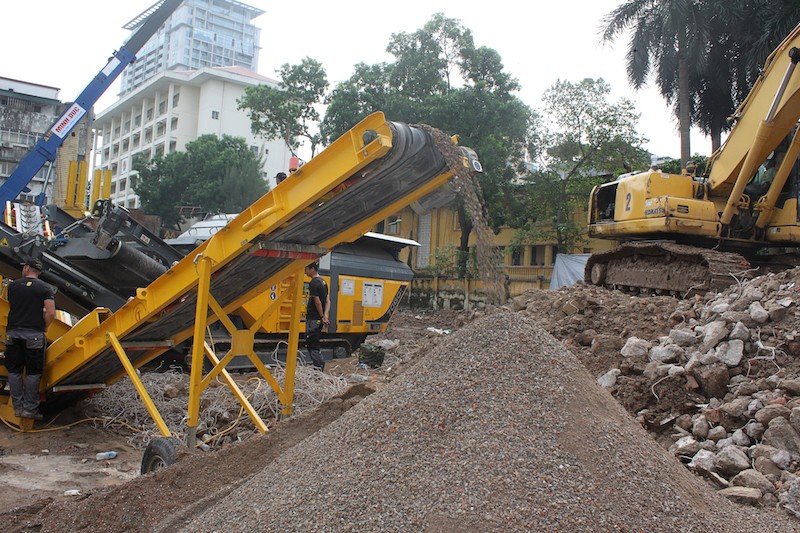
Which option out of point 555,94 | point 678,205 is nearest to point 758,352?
point 678,205

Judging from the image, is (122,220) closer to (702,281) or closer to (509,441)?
(509,441)

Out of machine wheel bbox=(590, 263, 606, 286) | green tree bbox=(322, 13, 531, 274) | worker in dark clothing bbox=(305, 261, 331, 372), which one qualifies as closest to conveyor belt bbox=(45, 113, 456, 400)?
worker in dark clothing bbox=(305, 261, 331, 372)

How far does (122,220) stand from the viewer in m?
6.14

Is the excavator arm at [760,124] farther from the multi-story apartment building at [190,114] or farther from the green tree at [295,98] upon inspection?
the multi-story apartment building at [190,114]

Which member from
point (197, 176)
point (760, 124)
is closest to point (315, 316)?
point (760, 124)

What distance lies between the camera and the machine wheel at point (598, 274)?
11.7 metres

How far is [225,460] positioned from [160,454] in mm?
526

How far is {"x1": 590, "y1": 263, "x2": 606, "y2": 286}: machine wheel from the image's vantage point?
11672 mm

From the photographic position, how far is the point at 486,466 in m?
2.58

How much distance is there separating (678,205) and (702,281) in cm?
140

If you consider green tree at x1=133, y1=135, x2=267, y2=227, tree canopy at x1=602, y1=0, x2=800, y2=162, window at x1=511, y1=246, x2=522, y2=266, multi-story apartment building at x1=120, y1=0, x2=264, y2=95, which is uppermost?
multi-story apartment building at x1=120, y1=0, x2=264, y2=95

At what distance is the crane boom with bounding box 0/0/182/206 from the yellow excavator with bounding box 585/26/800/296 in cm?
1108

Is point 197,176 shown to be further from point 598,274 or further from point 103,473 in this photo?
point 103,473

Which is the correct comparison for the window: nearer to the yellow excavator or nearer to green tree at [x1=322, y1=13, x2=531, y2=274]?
green tree at [x1=322, y1=13, x2=531, y2=274]
